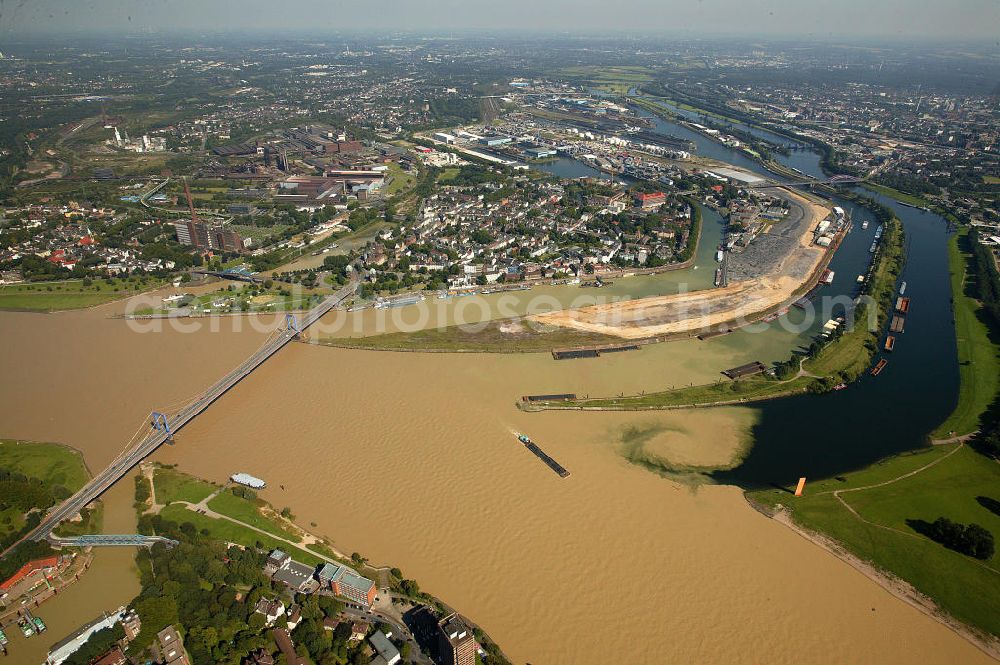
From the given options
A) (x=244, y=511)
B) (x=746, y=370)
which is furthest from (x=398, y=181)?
(x=244, y=511)

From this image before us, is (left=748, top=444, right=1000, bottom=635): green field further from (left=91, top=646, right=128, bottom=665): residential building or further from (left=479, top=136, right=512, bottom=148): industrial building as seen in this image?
(left=479, top=136, right=512, bottom=148): industrial building

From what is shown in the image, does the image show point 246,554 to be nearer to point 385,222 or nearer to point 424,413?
point 424,413

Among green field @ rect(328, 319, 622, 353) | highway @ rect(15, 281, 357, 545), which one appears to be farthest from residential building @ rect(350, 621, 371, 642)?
green field @ rect(328, 319, 622, 353)

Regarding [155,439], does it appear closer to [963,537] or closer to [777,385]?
[777,385]

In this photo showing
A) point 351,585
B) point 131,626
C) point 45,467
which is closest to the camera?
point 131,626

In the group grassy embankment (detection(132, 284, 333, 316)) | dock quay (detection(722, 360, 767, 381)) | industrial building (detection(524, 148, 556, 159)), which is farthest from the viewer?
industrial building (detection(524, 148, 556, 159))

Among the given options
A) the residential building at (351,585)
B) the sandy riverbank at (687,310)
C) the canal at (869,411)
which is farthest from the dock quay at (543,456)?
the sandy riverbank at (687,310)
